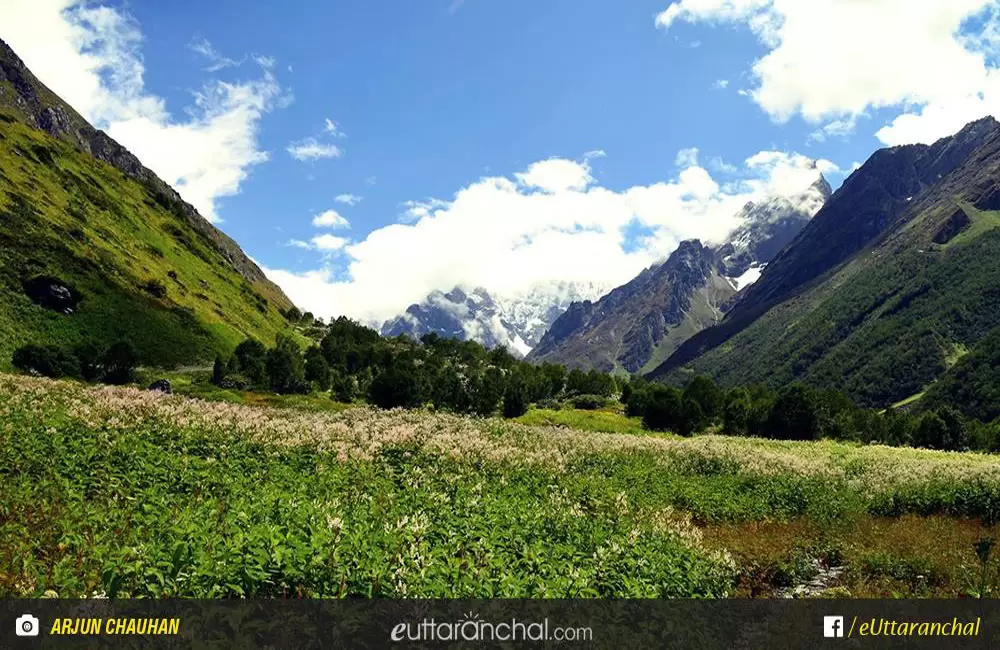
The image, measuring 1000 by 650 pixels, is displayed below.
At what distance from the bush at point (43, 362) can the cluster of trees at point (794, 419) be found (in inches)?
2859

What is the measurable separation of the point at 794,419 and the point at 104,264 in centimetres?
11847

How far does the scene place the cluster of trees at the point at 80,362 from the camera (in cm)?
7394

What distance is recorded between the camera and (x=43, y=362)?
244 ft

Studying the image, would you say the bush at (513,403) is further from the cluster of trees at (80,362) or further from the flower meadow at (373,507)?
the flower meadow at (373,507)

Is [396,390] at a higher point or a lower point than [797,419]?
higher

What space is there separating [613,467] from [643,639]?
755 inches

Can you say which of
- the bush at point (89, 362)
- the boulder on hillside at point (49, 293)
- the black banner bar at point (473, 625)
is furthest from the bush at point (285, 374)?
the black banner bar at point (473, 625)

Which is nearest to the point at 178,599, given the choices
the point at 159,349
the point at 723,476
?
the point at 723,476

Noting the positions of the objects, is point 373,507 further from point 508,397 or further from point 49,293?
point 49,293

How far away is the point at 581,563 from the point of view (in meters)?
12.4

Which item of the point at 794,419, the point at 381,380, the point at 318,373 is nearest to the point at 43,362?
the point at 318,373

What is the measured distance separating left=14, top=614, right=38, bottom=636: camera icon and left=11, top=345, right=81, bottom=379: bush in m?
A: 80.0

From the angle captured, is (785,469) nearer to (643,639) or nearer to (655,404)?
(643,639)

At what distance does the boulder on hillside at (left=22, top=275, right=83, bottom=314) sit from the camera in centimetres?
9291
